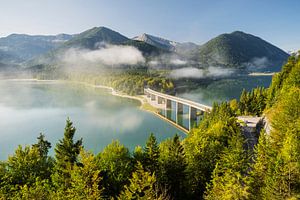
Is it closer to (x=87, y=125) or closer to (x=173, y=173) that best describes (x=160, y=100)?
(x=87, y=125)

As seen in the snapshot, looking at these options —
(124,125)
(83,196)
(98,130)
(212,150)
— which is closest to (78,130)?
(98,130)

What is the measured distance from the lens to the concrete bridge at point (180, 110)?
77.8m

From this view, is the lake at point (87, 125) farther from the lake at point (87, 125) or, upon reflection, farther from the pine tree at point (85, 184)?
the pine tree at point (85, 184)

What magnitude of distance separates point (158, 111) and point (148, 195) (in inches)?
3148

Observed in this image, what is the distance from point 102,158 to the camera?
27391 mm

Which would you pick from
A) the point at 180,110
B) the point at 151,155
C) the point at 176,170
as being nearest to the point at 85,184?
the point at 151,155

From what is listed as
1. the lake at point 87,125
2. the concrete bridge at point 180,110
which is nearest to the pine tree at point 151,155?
the lake at point 87,125

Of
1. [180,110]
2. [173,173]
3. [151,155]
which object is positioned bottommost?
[180,110]

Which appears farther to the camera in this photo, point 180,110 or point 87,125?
point 180,110

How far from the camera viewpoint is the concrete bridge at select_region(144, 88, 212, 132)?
77812 mm

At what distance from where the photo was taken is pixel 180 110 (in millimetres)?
93688

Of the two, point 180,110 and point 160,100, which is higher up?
point 160,100

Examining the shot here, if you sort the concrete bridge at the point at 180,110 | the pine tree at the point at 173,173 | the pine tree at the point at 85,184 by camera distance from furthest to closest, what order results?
1. the concrete bridge at the point at 180,110
2. the pine tree at the point at 173,173
3. the pine tree at the point at 85,184

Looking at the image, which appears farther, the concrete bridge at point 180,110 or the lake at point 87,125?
the concrete bridge at point 180,110
